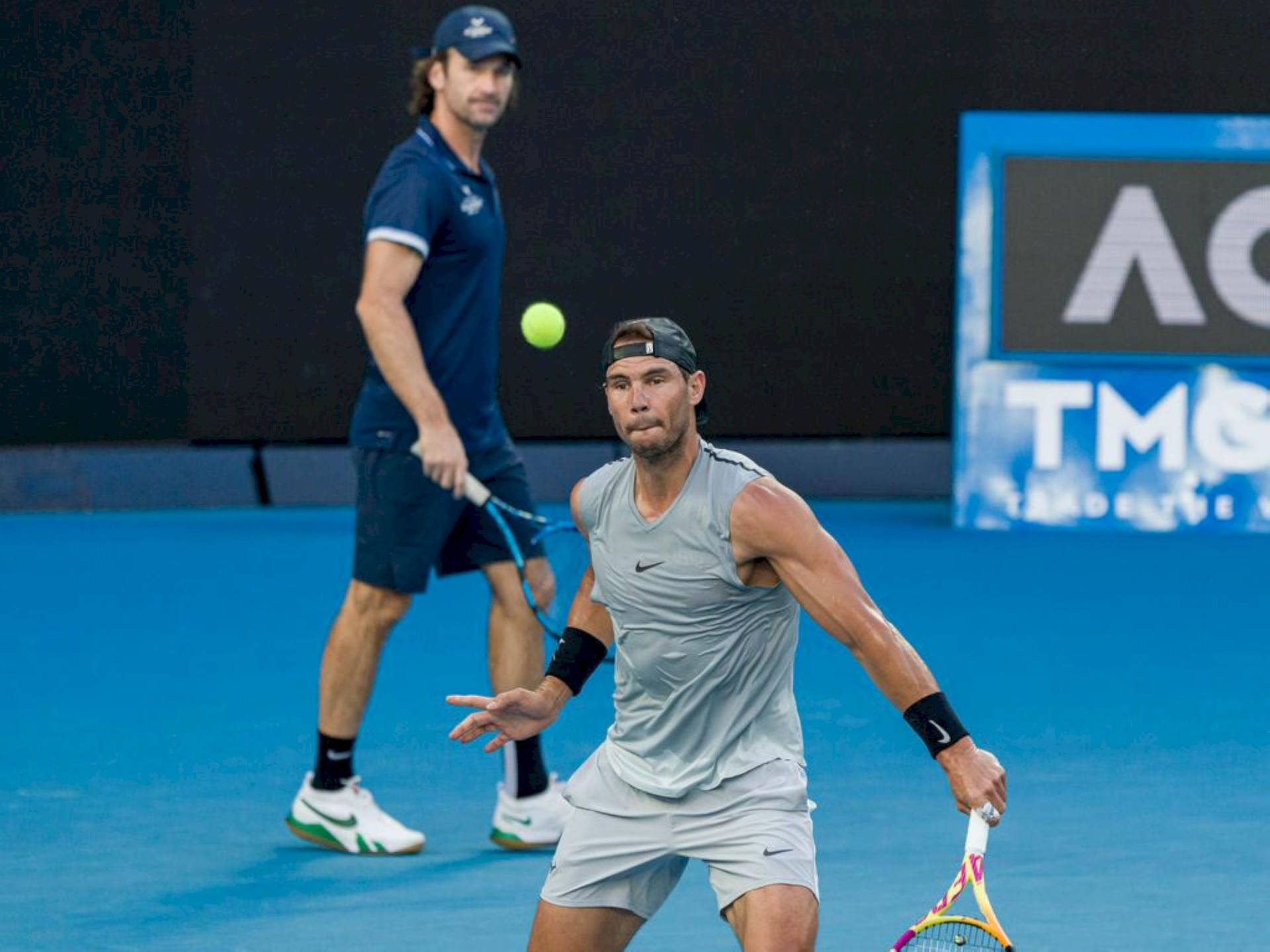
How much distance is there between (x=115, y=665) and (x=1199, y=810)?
3491 millimetres

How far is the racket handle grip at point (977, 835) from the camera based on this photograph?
10.1 feet

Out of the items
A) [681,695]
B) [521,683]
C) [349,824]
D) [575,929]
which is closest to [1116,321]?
[521,683]

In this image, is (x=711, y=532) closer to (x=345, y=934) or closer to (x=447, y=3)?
(x=345, y=934)

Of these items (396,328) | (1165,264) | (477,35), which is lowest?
(1165,264)

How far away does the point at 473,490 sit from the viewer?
489 centimetres

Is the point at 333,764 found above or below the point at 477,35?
below

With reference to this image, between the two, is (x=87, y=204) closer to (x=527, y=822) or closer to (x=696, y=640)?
(x=527, y=822)

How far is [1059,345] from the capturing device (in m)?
10.1

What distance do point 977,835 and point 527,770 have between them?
6.50 ft

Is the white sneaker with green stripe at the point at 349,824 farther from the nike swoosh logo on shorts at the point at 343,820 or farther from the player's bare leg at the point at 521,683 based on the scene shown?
the player's bare leg at the point at 521,683

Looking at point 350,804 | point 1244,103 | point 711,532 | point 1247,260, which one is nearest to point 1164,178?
point 1247,260

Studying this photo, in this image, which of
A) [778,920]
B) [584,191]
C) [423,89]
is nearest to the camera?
[778,920]

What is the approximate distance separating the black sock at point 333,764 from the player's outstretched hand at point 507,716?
55.5 inches

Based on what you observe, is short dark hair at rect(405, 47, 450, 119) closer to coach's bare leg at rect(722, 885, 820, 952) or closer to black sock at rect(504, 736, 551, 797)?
black sock at rect(504, 736, 551, 797)
